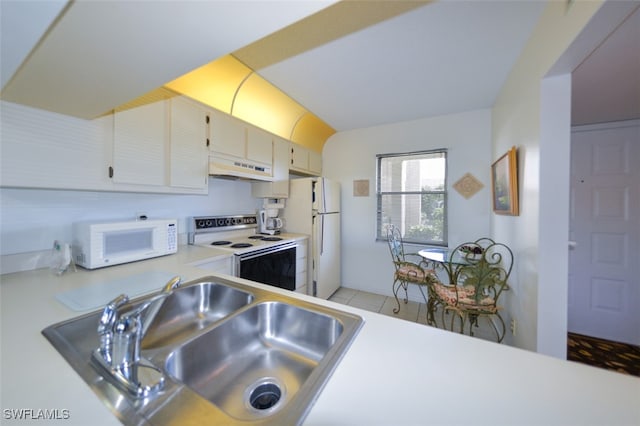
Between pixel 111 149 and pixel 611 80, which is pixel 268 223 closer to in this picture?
pixel 111 149

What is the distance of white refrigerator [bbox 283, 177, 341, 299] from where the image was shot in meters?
2.89

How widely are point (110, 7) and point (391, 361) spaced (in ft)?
3.82

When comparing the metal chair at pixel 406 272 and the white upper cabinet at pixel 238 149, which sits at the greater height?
the white upper cabinet at pixel 238 149

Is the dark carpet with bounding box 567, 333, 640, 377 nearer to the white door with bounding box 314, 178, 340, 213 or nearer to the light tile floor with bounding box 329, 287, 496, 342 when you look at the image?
the light tile floor with bounding box 329, 287, 496, 342

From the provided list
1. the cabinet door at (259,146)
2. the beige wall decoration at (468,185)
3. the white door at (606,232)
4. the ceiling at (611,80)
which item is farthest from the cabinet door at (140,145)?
the white door at (606,232)

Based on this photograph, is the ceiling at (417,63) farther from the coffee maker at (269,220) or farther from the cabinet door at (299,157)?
the coffee maker at (269,220)

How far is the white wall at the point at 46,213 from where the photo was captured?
50.5 inches

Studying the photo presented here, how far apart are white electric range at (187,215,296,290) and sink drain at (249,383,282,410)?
1.21 m

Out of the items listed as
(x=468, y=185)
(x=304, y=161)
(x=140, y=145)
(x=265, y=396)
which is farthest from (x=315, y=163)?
(x=265, y=396)

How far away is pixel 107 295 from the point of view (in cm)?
97

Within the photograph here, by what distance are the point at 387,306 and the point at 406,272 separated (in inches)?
24.3

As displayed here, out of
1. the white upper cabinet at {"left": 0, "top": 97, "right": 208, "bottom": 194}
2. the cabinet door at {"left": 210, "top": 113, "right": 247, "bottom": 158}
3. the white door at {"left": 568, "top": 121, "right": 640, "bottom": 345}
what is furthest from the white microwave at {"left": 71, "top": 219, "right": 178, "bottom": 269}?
the white door at {"left": 568, "top": 121, "right": 640, "bottom": 345}

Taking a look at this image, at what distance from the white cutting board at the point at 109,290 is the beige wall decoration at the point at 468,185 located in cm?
315

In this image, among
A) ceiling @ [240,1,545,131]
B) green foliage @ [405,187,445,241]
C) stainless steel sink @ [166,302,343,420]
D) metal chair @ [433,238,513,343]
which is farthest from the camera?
green foliage @ [405,187,445,241]
